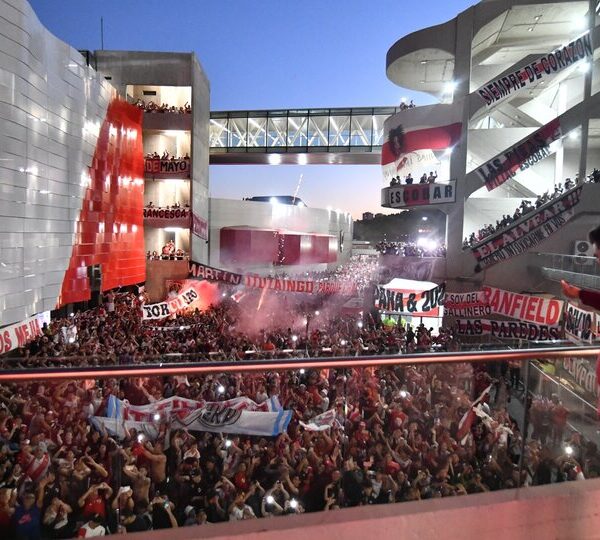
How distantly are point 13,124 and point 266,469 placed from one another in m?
12.4

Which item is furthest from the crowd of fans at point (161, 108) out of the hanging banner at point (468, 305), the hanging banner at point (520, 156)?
the hanging banner at point (468, 305)

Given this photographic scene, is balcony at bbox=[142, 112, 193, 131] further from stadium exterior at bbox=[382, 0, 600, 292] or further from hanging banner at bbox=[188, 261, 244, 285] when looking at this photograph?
stadium exterior at bbox=[382, 0, 600, 292]

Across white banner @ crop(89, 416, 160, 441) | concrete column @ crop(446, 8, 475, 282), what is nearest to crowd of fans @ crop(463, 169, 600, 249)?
concrete column @ crop(446, 8, 475, 282)

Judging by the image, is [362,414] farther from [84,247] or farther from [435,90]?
[435,90]

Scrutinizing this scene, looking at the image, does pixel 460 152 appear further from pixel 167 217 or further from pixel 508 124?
pixel 167 217

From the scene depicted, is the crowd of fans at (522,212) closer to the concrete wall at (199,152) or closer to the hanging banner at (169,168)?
the concrete wall at (199,152)

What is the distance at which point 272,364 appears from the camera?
87.3 inches

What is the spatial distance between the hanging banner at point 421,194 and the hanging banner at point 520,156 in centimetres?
140

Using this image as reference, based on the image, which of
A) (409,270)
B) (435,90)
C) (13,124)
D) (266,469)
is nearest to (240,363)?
(266,469)

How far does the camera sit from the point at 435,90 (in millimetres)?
26125

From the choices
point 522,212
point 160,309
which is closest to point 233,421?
point 160,309

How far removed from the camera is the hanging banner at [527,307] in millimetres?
11828

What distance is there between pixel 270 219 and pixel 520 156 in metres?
19.5

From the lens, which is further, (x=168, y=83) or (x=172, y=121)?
(x=168, y=83)
